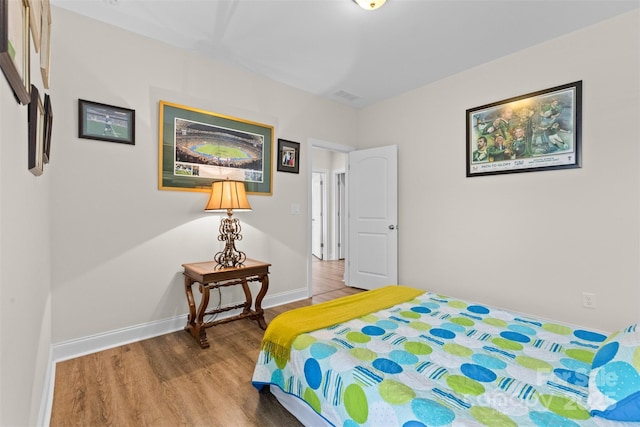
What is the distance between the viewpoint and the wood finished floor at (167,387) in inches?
62.5

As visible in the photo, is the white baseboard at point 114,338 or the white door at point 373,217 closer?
the white baseboard at point 114,338

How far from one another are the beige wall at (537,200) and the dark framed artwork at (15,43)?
348cm

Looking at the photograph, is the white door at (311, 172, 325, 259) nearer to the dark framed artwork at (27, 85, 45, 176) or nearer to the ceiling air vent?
the ceiling air vent

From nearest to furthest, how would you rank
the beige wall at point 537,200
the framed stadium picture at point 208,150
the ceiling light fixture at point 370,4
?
the ceiling light fixture at point 370,4
the beige wall at point 537,200
the framed stadium picture at point 208,150

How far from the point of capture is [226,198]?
2617mm

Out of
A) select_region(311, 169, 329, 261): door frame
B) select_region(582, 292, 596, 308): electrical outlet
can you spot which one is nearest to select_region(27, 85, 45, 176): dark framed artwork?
select_region(582, 292, 596, 308): electrical outlet

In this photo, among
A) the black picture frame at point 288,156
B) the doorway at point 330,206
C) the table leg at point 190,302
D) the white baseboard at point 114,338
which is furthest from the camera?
the doorway at point 330,206

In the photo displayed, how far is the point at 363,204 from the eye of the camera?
4.19 meters

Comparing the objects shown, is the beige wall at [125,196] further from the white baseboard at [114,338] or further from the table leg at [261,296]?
the table leg at [261,296]

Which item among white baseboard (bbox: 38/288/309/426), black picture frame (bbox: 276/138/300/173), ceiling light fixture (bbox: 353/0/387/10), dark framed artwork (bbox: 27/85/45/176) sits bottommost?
white baseboard (bbox: 38/288/309/426)

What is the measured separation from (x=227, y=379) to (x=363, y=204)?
9.30 ft

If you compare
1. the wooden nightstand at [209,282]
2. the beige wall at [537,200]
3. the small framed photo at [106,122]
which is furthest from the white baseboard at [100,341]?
the beige wall at [537,200]

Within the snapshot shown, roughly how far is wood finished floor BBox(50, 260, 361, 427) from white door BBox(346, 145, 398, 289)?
1.98m

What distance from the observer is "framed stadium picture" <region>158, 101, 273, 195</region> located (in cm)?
270
